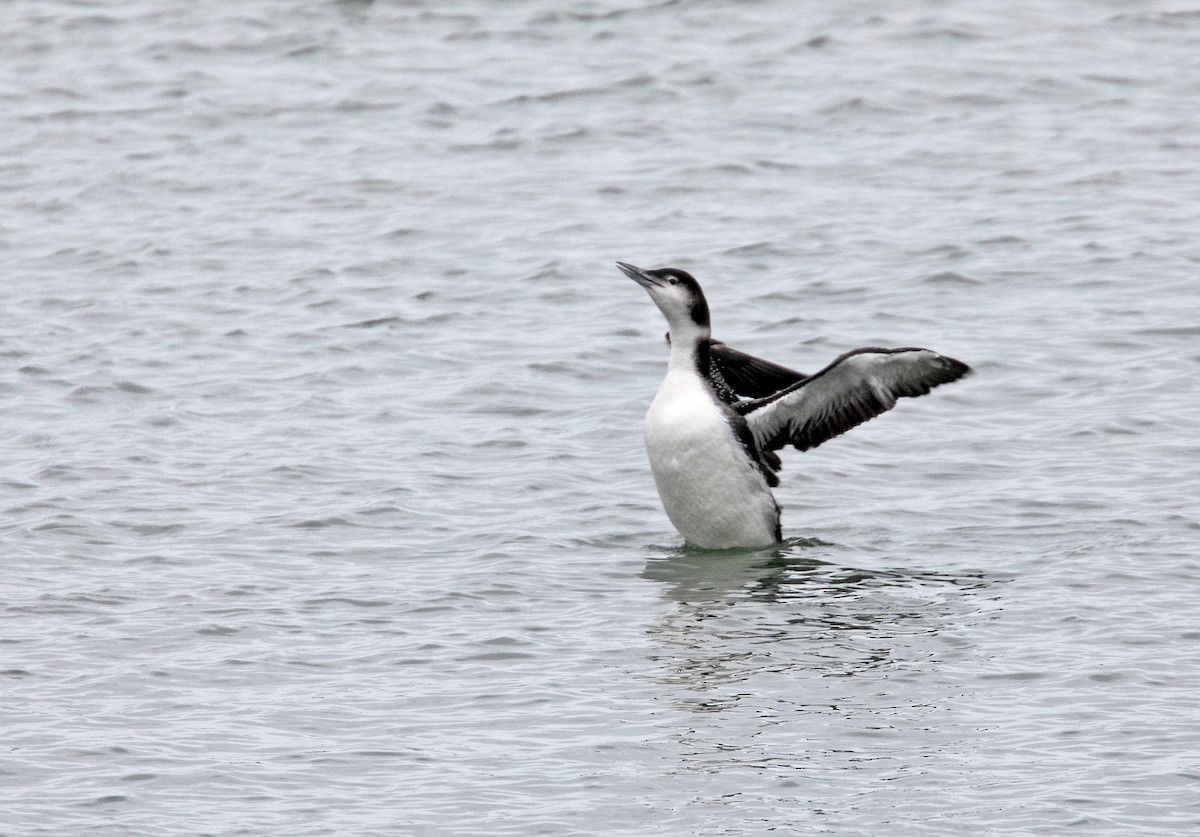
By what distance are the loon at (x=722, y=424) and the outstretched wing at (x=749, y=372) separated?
2.73ft

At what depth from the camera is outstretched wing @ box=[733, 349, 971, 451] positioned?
10.4 m

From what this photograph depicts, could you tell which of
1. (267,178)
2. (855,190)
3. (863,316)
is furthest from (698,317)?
(267,178)

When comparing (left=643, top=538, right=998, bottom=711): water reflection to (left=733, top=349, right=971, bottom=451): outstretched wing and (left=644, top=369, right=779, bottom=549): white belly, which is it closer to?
(left=644, top=369, right=779, bottom=549): white belly

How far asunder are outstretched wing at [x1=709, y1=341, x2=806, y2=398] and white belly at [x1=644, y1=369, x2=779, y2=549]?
113 centimetres

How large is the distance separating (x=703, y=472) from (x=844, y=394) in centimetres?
89

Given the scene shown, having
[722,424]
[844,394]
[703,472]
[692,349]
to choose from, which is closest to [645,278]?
[692,349]

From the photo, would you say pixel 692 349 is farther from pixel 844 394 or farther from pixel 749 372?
pixel 749 372

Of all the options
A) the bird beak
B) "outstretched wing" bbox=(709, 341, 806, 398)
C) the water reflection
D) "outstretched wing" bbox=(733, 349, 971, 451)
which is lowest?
the water reflection

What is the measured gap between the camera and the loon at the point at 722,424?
10914mm

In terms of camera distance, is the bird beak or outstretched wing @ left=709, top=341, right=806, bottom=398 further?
outstretched wing @ left=709, top=341, right=806, bottom=398

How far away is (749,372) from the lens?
12422 mm

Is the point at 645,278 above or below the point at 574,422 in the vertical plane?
above

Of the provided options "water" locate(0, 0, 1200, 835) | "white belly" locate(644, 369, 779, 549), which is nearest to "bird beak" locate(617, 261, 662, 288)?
"white belly" locate(644, 369, 779, 549)

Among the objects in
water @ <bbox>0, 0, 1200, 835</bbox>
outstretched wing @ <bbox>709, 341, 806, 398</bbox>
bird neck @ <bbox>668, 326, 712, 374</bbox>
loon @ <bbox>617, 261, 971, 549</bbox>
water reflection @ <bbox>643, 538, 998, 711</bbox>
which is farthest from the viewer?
outstretched wing @ <bbox>709, 341, 806, 398</bbox>
